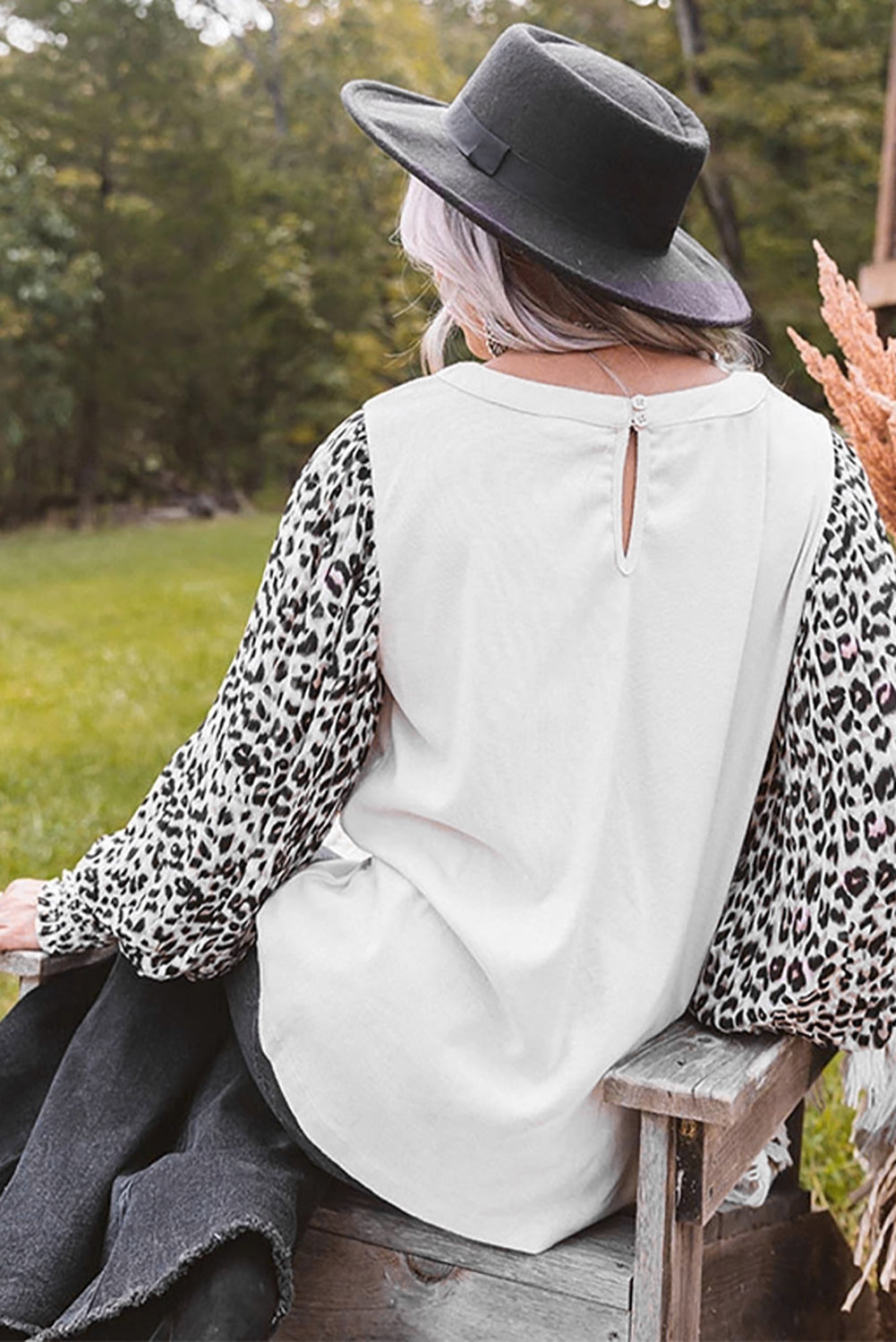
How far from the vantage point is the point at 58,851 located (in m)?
4.52

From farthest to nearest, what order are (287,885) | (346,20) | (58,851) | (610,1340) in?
(346,20), (58,851), (287,885), (610,1340)

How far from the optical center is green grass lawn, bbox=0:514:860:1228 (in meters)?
4.45

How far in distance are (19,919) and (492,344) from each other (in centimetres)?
80

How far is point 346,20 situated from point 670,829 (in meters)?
24.4

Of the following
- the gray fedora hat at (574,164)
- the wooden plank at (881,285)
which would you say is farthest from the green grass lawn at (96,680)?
the wooden plank at (881,285)

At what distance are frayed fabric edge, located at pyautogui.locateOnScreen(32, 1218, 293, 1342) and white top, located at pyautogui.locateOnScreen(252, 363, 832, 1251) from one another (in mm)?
111

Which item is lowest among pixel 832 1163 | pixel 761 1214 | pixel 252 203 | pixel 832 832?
pixel 252 203

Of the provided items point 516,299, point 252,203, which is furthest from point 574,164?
point 252,203

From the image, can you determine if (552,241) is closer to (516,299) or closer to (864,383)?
(516,299)

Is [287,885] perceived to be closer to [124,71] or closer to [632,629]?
[632,629]

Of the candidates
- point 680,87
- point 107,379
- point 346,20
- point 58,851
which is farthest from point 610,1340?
point 346,20

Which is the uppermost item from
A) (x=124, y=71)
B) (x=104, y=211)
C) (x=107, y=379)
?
(x=124, y=71)

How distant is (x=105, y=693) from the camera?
6.98 m

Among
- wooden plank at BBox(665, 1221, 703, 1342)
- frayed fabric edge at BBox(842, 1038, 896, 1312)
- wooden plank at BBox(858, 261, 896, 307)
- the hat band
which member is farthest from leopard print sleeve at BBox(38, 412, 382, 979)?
wooden plank at BBox(858, 261, 896, 307)
